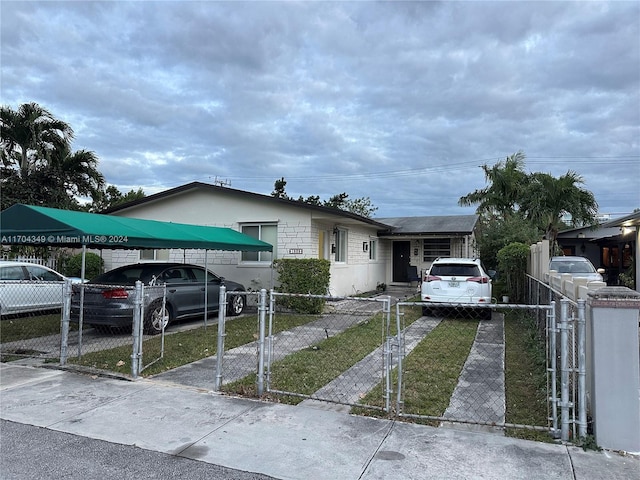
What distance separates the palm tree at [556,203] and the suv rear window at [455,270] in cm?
1325

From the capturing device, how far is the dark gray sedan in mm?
8930

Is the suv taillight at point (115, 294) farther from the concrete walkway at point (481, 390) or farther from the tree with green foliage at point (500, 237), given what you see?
the tree with green foliage at point (500, 237)

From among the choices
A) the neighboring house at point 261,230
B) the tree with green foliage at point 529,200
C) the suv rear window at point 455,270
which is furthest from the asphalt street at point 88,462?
the tree with green foliage at point 529,200

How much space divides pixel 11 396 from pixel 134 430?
219 centimetres

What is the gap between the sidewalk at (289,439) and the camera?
12.4 feet

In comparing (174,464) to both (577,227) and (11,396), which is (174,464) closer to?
(11,396)

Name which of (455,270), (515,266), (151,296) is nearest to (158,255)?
(151,296)

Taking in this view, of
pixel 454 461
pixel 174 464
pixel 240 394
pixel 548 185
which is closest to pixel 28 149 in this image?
pixel 240 394

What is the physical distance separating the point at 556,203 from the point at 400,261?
323 inches

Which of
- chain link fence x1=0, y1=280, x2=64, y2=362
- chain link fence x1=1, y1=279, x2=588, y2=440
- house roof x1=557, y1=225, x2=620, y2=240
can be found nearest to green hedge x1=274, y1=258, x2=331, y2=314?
chain link fence x1=1, y1=279, x2=588, y2=440

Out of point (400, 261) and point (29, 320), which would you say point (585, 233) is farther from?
point (29, 320)

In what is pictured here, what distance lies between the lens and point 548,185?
2308 centimetres

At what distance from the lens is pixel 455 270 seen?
37.7ft

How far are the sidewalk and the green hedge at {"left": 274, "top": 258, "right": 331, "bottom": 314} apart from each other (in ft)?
22.9
